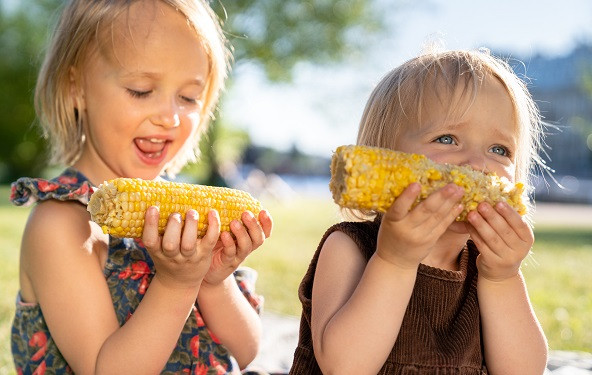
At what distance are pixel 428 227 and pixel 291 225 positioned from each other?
40.4ft

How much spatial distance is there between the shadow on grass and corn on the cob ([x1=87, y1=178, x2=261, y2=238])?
10.8 meters

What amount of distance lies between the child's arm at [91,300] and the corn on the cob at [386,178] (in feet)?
1.40

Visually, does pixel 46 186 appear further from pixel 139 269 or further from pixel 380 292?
pixel 380 292

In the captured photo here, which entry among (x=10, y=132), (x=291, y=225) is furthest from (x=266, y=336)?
(x=10, y=132)

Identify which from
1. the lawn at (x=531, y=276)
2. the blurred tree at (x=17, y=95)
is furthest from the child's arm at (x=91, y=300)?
the blurred tree at (x=17, y=95)

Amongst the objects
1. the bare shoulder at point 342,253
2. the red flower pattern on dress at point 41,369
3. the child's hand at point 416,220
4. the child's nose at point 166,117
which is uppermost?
the child's nose at point 166,117

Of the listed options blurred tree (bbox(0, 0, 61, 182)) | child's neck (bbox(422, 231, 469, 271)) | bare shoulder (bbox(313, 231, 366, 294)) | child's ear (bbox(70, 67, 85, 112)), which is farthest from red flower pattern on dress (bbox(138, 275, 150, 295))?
blurred tree (bbox(0, 0, 61, 182))

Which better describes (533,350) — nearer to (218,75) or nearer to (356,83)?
(218,75)

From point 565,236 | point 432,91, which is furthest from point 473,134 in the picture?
point 565,236

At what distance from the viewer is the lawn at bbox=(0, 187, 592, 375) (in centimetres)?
478

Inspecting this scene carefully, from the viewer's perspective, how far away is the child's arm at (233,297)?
2.02 metres

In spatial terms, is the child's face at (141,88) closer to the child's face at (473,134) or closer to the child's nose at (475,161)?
the child's face at (473,134)

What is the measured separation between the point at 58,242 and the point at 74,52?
767 mm

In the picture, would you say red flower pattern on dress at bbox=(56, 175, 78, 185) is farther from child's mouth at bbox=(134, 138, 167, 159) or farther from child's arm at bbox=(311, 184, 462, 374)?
child's arm at bbox=(311, 184, 462, 374)
